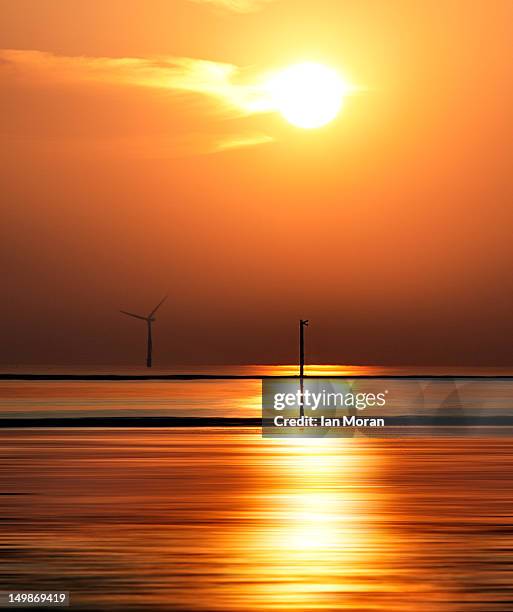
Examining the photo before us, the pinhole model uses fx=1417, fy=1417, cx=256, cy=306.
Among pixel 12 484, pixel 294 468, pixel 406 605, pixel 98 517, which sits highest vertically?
pixel 294 468

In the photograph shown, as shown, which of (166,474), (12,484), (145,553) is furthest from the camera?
(166,474)

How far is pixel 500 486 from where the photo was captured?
2503 cm

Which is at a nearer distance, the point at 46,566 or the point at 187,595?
the point at 187,595

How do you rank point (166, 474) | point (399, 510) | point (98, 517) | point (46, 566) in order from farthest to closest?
point (166, 474) → point (399, 510) → point (98, 517) → point (46, 566)

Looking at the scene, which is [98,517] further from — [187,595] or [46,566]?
[187,595]

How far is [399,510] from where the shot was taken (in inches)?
824

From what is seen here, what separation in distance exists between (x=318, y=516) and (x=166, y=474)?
8117 millimetres

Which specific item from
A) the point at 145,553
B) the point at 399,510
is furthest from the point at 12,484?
the point at 145,553

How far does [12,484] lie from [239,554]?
969cm

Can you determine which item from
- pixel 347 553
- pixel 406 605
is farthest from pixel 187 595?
pixel 347 553

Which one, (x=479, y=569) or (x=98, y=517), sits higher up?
(x=98, y=517)

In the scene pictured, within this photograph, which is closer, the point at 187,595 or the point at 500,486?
the point at 187,595

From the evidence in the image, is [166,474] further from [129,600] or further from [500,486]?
[129,600]

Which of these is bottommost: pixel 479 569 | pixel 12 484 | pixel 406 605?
pixel 406 605
